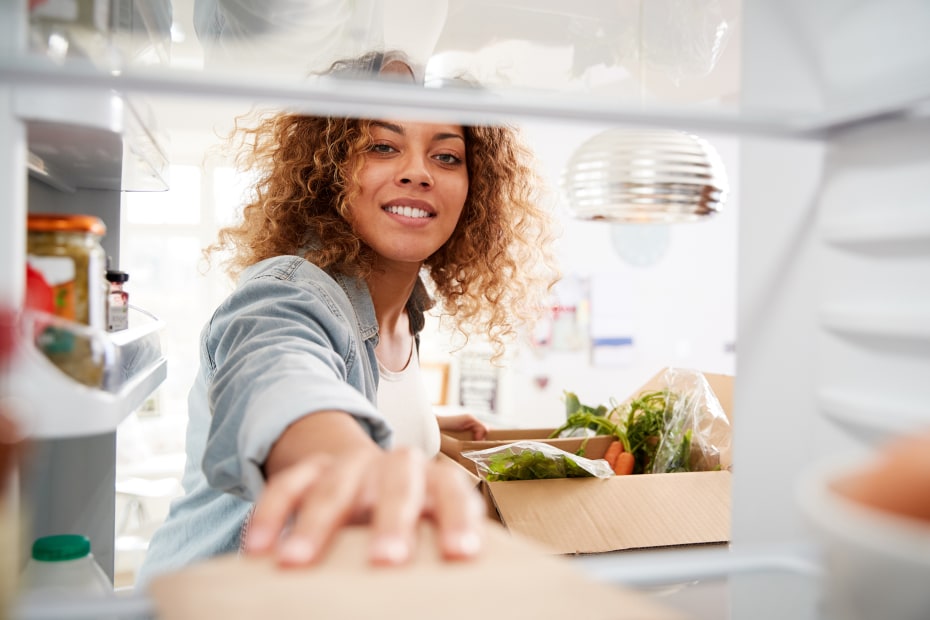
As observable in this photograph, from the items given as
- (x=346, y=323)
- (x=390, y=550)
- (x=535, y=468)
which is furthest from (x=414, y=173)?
(x=390, y=550)

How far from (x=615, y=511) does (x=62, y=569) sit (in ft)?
2.90

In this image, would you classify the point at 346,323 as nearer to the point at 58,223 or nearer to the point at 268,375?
the point at 268,375

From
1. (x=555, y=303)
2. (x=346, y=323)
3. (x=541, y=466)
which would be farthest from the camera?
(x=555, y=303)

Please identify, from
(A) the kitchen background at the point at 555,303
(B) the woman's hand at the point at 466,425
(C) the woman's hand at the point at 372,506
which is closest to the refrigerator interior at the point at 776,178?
(C) the woman's hand at the point at 372,506

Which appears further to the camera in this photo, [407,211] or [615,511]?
[407,211]

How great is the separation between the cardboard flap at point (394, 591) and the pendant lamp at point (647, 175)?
1.01 m

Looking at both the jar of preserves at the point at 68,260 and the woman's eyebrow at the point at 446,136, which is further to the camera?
the woman's eyebrow at the point at 446,136

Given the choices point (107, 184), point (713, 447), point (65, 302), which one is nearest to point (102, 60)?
point (65, 302)

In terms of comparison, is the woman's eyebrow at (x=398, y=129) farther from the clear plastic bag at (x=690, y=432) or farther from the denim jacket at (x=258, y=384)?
the clear plastic bag at (x=690, y=432)

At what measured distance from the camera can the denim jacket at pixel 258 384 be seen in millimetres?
704

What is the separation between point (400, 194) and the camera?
154 cm

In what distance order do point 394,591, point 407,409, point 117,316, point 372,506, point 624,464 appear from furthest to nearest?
point 624,464 < point 407,409 < point 117,316 < point 372,506 < point 394,591

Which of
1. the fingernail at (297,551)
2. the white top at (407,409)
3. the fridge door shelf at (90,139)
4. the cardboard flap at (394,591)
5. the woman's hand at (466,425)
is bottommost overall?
the woman's hand at (466,425)

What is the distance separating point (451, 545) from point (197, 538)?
943mm
